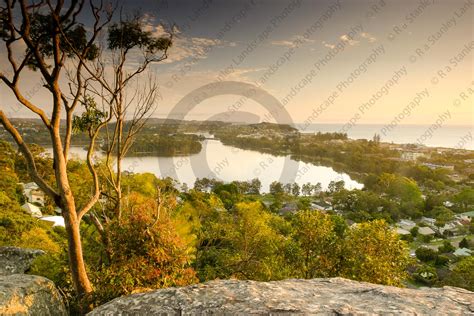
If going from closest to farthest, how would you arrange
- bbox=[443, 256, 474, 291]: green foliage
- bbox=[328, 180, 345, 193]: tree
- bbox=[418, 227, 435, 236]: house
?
bbox=[443, 256, 474, 291]: green foliage
bbox=[418, 227, 435, 236]: house
bbox=[328, 180, 345, 193]: tree

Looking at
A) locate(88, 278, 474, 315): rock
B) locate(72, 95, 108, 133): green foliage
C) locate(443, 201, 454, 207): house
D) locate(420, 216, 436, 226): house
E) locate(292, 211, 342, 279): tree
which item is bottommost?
locate(420, 216, 436, 226): house

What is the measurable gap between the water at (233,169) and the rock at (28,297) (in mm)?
46485

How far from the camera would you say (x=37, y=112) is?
5652mm

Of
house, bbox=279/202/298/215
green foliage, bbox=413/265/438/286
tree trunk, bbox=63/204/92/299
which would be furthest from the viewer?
house, bbox=279/202/298/215

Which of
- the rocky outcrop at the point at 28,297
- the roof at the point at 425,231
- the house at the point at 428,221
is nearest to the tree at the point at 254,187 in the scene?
the house at the point at 428,221

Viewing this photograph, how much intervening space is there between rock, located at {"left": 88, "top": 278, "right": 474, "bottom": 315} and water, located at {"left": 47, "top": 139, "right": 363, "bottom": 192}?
1875 inches

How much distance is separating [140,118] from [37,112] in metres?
3.19

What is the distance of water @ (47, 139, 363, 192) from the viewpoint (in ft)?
194

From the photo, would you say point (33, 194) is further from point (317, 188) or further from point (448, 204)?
point (448, 204)

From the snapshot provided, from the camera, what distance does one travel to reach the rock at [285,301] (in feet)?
13.5

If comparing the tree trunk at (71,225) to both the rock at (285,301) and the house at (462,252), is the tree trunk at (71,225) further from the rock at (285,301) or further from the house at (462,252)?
the house at (462,252)

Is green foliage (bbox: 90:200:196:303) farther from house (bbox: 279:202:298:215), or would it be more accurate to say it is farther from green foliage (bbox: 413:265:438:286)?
house (bbox: 279:202:298:215)

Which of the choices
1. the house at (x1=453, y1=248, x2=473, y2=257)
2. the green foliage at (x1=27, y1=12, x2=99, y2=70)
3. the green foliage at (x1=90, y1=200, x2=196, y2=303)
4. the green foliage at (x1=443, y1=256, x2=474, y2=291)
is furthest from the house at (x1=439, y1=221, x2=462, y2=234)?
the green foliage at (x1=27, y1=12, x2=99, y2=70)

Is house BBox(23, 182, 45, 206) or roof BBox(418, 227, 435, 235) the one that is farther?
roof BBox(418, 227, 435, 235)
